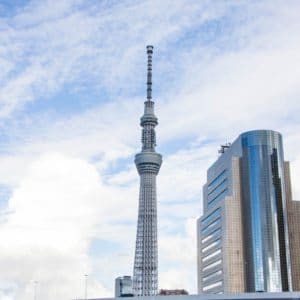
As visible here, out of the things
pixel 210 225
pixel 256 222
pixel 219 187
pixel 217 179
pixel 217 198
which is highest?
pixel 217 179

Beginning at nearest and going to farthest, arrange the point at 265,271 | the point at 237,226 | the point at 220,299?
the point at 220,299 → the point at 265,271 → the point at 237,226

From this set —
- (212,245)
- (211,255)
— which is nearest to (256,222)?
(212,245)

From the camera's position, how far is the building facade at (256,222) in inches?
6294

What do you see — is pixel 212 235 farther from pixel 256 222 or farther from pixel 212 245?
pixel 256 222

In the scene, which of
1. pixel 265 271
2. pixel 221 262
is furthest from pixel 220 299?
pixel 221 262

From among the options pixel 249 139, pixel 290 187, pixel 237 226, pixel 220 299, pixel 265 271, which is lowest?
pixel 220 299

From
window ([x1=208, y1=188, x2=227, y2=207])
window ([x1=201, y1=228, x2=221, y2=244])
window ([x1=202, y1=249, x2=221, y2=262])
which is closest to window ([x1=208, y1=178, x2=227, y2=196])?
window ([x1=208, y1=188, x2=227, y2=207])

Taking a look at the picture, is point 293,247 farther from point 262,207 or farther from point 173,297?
point 173,297

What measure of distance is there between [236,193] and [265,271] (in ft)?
80.2

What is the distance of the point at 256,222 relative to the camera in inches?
6447

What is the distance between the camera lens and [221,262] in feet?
564

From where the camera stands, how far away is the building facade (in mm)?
159875

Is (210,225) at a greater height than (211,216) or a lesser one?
lesser

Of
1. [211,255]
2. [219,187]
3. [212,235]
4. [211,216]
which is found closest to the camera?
[212,235]
